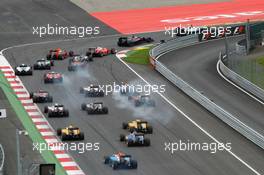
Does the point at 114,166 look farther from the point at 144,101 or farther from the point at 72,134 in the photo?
the point at 144,101

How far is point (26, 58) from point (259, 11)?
29731 millimetres

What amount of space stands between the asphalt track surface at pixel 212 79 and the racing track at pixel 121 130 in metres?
1.85

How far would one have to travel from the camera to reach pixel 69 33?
263 feet

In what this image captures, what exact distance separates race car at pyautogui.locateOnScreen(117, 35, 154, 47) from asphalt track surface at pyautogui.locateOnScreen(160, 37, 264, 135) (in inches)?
172

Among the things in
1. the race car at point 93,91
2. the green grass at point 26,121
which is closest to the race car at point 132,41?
the green grass at point 26,121

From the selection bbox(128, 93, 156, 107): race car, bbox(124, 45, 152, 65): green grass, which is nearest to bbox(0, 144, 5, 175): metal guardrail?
bbox(128, 93, 156, 107): race car

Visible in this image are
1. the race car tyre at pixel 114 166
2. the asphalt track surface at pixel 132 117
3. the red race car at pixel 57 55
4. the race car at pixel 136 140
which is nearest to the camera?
the race car tyre at pixel 114 166

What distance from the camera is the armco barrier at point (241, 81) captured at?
56.5 m

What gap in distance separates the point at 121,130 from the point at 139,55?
2188 centimetres

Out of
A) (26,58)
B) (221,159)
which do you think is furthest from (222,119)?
(26,58)

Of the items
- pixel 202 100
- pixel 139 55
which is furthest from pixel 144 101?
pixel 139 55

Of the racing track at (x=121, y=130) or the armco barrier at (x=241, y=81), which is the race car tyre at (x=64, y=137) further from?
the armco barrier at (x=241, y=81)

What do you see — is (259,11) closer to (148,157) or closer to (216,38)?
(216,38)

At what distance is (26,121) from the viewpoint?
51594mm
